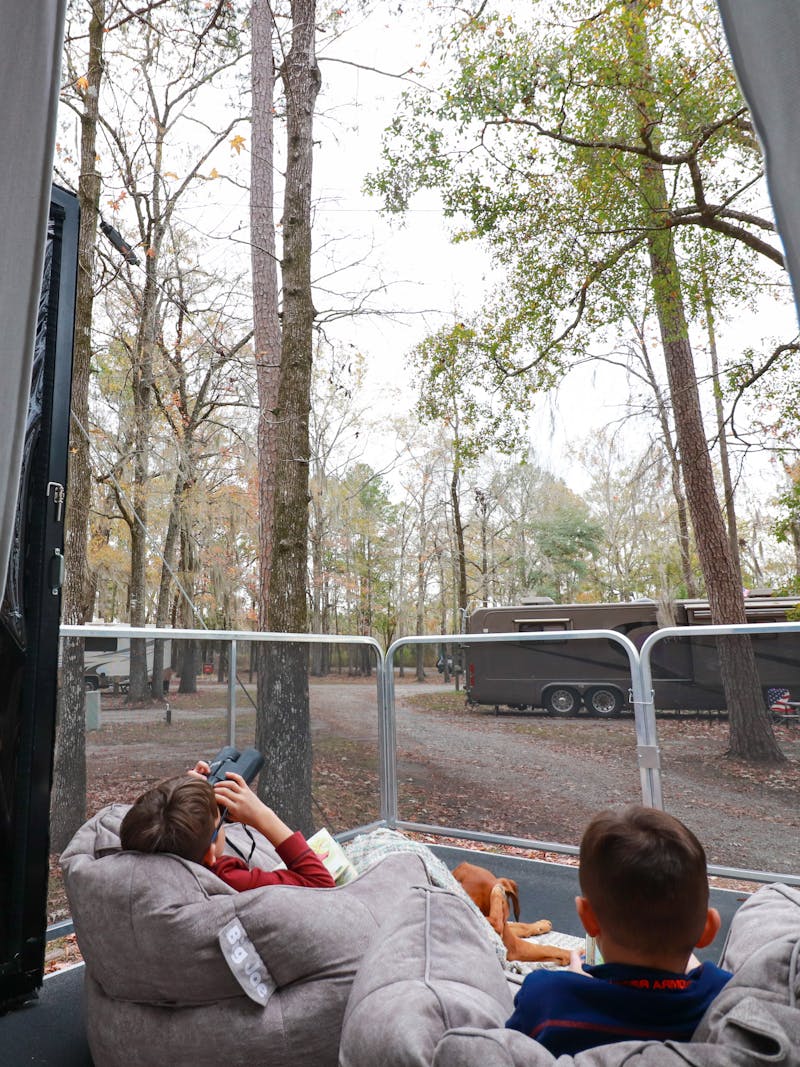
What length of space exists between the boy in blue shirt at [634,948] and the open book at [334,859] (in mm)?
1657

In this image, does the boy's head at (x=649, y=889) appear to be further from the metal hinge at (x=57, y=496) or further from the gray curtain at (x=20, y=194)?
the metal hinge at (x=57, y=496)

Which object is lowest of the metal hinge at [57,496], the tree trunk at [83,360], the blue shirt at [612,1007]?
the blue shirt at [612,1007]

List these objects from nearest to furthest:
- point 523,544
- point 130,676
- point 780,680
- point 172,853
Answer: point 172,853, point 130,676, point 780,680, point 523,544

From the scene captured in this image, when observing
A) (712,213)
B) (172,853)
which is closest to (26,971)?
(172,853)

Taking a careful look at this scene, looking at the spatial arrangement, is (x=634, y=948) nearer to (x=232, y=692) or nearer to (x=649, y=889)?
(x=649, y=889)

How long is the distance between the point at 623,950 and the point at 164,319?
Answer: 13.7 metres

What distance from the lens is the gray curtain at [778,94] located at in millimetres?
833

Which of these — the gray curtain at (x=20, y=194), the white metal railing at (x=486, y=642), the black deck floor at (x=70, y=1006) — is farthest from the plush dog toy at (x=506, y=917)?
the gray curtain at (x=20, y=194)

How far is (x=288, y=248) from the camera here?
5832 mm

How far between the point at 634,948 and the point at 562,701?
4328 millimetres

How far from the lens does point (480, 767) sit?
6008mm

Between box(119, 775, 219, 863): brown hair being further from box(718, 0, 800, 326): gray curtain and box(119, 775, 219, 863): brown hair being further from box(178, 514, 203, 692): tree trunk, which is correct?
box(178, 514, 203, 692): tree trunk

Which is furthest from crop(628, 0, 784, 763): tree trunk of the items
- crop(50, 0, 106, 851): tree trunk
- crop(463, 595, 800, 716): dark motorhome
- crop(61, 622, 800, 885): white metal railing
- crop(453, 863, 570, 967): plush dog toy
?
crop(453, 863, 570, 967): plush dog toy

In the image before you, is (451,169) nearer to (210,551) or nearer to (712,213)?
(712,213)
